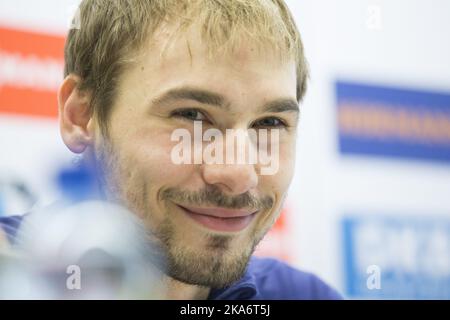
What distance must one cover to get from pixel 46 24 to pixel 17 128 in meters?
0.20

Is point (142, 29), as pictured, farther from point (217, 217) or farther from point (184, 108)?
point (217, 217)

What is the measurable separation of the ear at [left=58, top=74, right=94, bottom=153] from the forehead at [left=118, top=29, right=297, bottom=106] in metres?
0.08

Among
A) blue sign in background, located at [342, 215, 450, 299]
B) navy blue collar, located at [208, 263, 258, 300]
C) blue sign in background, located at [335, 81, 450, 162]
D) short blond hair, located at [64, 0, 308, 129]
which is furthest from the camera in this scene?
blue sign in background, located at [335, 81, 450, 162]

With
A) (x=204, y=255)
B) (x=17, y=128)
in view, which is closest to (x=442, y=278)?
(x=204, y=255)

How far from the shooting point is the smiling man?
42.3 inches

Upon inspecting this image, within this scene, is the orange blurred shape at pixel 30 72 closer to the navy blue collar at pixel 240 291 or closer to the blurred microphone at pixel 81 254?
the blurred microphone at pixel 81 254

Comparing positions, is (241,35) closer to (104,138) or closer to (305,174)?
(104,138)

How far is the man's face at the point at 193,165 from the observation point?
3.53ft

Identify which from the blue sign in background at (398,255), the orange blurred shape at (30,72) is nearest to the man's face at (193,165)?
the orange blurred shape at (30,72)

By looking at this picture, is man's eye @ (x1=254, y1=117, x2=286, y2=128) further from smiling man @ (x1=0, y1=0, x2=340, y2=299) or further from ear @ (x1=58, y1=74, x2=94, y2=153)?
ear @ (x1=58, y1=74, x2=94, y2=153)

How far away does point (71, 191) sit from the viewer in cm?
116

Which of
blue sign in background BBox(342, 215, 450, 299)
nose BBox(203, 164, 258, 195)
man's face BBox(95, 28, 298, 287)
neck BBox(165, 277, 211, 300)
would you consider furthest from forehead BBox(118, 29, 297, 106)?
blue sign in background BBox(342, 215, 450, 299)

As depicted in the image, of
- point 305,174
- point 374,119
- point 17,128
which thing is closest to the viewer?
point 17,128

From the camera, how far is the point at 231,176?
3.58ft
